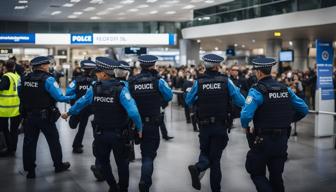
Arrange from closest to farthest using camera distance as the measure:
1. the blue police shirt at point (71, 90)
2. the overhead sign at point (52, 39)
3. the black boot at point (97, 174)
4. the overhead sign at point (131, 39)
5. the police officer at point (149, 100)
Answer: the police officer at point (149, 100) → the black boot at point (97, 174) → the blue police shirt at point (71, 90) → the overhead sign at point (131, 39) → the overhead sign at point (52, 39)

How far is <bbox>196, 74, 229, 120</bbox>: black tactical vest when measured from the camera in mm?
5535

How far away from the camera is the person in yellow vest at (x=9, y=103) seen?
319 inches

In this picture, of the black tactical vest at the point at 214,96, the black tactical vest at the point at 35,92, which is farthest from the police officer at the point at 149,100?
the black tactical vest at the point at 35,92

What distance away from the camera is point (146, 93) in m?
5.59

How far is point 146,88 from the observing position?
18.3ft

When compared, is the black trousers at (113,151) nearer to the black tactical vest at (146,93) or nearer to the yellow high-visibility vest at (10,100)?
the black tactical vest at (146,93)

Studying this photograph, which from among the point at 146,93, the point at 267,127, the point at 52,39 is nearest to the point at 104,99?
the point at 146,93

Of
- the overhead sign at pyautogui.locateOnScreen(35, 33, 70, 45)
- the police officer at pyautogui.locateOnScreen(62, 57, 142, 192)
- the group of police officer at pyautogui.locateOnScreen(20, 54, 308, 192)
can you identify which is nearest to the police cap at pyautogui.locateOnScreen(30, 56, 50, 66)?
the group of police officer at pyautogui.locateOnScreen(20, 54, 308, 192)

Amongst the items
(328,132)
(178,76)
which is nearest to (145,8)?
(178,76)

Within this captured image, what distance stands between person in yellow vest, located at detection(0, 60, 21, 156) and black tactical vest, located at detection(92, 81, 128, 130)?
3401mm

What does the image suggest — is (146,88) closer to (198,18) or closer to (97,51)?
(198,18)

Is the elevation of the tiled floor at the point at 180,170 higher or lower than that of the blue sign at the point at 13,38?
lower

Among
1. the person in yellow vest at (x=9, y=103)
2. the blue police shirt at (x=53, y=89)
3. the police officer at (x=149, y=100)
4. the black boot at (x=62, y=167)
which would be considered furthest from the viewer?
the person in yellow vest at (x=9, y=103)

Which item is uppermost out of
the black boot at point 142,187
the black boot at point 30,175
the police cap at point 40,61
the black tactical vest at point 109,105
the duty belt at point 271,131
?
the police cap at point 40,61
